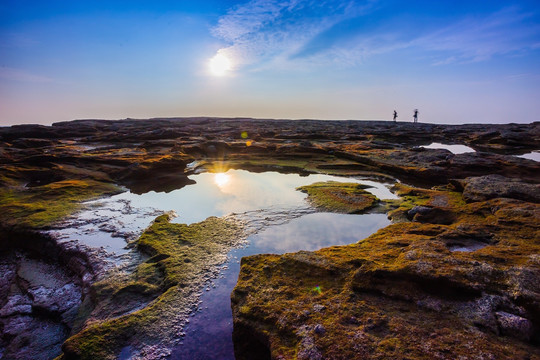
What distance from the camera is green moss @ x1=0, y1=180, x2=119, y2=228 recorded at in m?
11.1

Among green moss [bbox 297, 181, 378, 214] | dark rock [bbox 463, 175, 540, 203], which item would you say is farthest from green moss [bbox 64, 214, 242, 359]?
dark rock [bbox 463, 175, 540, 203]

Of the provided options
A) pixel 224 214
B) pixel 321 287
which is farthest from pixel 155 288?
pixel 224 214

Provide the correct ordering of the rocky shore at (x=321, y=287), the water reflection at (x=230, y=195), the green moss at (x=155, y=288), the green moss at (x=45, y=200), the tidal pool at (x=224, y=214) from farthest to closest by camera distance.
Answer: the water reflection at (x=230, y=195) < the green moss at (x=45, y=200) < the tidal pool at (x=224, y=214) < the green moss at (x=155, y=288) < the rocky shore at (x=321, y=287)

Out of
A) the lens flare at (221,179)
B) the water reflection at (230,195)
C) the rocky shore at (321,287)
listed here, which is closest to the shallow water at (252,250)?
the rocky shore at (321,287)

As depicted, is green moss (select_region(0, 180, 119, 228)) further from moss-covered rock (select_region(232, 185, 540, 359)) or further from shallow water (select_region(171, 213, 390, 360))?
moss-covered rock (select_region(232, 185, 540, 359))

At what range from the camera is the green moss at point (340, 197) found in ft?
41.1

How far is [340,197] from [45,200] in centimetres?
1473

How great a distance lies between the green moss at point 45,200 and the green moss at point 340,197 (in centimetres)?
1146

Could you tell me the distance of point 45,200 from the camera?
533 inches

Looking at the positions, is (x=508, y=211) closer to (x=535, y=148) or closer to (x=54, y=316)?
(x=54, y=316)

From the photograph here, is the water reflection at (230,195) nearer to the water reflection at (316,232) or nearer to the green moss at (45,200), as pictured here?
the green moss at (45,200)

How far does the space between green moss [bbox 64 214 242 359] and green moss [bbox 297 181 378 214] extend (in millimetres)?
4751

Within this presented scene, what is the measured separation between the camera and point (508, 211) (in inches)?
327

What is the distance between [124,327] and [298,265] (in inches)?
150
